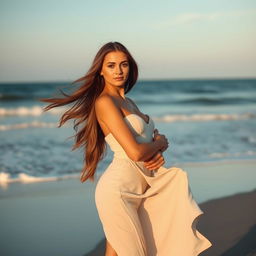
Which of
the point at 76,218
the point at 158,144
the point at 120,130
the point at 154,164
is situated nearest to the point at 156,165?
the point at 154,164

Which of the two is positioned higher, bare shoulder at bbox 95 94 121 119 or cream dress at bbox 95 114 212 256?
bare shoulder at bbox 95 94 121 119

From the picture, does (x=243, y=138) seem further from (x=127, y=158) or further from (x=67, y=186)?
(x=127, y=158)

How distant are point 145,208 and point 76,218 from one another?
2480 mm

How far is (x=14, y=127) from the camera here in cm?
1739

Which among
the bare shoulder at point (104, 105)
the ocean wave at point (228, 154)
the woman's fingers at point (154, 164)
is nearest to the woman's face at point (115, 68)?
the bare shoulder at point (104, 105)

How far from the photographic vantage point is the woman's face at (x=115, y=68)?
11.7 ft

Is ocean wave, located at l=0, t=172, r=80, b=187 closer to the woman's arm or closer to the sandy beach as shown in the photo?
the sandy beach

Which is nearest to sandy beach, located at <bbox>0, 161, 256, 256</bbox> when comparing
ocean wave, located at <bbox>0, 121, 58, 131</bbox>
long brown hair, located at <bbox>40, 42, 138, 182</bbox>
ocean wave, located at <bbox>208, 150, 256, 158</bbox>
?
long brown hair, located at <bbox>40, 42, 138, 182</bbox>

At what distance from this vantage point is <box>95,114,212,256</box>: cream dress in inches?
133

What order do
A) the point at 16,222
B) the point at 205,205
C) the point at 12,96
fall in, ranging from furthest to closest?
the point at 12,96
the point at 205,205
the point at 16,222

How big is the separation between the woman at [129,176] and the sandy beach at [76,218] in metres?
1.30

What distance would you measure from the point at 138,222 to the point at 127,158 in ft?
1.47

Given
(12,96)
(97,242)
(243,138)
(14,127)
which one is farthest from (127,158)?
(12,96)

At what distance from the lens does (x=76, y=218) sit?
596 cm
